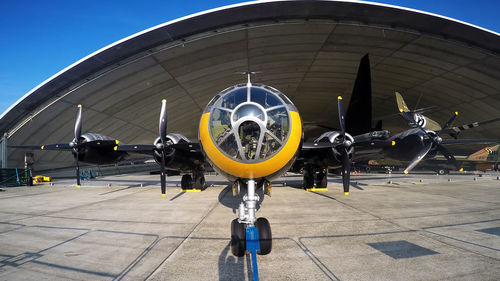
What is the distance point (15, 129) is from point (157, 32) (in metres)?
15.1

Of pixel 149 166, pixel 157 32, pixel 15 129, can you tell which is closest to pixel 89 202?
pixel 157 32

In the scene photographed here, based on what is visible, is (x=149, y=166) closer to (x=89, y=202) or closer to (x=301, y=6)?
(x=89, y=202)

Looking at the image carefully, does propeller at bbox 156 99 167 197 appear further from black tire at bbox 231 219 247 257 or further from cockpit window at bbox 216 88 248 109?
black tire at bbox 231 219 247 257

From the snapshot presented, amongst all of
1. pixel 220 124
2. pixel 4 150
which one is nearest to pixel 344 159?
pixel 220 124

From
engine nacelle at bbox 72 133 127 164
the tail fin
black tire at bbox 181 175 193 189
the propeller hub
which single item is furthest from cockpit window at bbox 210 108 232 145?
the tail fin

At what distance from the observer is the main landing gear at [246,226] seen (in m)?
4.01

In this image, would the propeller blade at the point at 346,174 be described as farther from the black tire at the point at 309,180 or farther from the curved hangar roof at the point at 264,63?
the curved hangar roof at the point at 264,63

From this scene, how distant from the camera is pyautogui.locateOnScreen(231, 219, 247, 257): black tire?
3.98m

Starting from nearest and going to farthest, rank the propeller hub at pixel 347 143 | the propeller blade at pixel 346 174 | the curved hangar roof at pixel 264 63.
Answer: the propeller blade at pixel 346 174
the propeller hub at pixel 347 143
the curved hangar roof at pixel 264 63

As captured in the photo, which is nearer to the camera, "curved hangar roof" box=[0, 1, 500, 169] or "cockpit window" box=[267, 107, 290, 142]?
"cockpit window" box=[267, 107, 290, 142]

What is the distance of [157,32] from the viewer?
50.3 ft

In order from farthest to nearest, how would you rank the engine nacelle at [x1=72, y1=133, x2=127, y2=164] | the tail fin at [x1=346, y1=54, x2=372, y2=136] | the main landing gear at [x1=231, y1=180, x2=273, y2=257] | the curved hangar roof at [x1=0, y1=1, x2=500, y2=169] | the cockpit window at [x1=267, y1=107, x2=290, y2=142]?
the curved hangar roof at [x1=0, y1=1, x2=500, y2=169], the tail fin at [x1=346, y1=54, x2=372, y2=136], the engine nacelle at [x1=72, y1=133, x2=127, y2=164], the main landing gear at [x1=231, y1=180, x2=273, y2=257], the cockpit window at [x1=267, y1=107, x2=290, y2=142]

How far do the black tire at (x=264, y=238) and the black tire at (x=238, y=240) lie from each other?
1.02 ft

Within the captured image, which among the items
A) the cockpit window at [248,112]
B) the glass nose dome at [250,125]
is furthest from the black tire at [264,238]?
the cockpit window at [248,112]
